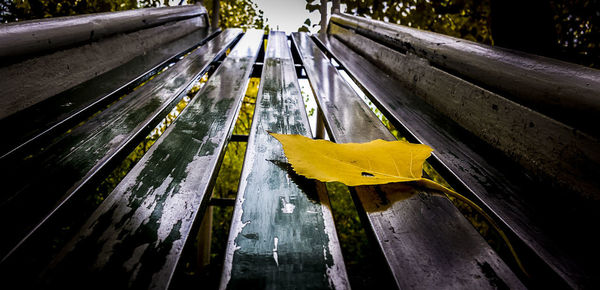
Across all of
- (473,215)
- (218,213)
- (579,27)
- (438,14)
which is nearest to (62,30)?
(438,14)

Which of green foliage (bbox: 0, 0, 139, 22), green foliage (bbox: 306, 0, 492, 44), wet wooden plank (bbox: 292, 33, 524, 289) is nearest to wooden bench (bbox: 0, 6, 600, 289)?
wet wooden plank (bbox: 292, 33, 524, 289)

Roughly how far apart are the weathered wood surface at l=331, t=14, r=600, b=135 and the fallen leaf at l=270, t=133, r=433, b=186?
245mm

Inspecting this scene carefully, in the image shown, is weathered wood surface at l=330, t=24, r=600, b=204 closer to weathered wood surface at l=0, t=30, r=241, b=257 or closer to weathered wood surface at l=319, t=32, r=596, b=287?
weathered wood surface at l=319, t=32, r=596, b=287

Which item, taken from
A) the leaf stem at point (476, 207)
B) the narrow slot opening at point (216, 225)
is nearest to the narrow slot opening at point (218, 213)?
the narrow slot opening at point (216, 225)

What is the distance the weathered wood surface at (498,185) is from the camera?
403 mm

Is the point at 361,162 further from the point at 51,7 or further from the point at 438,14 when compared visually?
the point at 51,7

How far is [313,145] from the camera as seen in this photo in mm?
607

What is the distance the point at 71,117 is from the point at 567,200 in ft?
3.75

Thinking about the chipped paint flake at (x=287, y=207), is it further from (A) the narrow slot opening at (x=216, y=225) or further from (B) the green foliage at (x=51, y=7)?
(B) the green foliage at (x=51, y=7)

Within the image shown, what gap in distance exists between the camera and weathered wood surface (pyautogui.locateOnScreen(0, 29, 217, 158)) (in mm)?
632

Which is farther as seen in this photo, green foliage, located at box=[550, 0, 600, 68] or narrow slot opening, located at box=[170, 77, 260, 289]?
green foliage, located at box=[550, 0, 600, 68]

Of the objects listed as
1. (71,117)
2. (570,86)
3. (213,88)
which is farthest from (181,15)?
(570,86)

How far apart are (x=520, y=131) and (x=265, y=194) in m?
0.59

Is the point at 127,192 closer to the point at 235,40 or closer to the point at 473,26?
the point at 235,40
